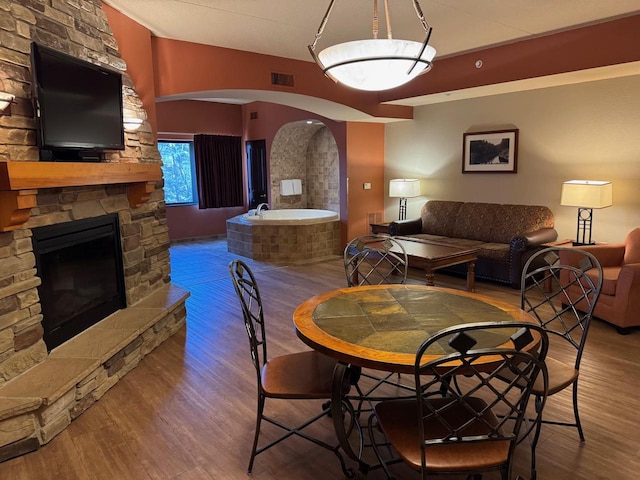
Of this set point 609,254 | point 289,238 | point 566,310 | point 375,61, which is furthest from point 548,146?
point 375,61

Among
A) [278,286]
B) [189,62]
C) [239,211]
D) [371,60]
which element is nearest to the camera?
[371,60]

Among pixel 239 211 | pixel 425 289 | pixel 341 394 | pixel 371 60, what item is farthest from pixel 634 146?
pixel 239 211

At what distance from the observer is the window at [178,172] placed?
8430mm

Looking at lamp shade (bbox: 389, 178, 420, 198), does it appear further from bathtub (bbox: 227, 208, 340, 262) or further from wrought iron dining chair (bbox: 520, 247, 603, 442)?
wrought iron dining chair (bbox: 520, 247, 603, 442)

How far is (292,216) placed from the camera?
830cm

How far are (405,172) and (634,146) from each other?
3.09 metres

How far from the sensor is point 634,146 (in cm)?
462

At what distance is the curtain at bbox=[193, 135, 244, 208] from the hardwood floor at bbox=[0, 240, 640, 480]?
16.9 ft

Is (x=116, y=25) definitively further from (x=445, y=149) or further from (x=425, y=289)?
(x=445, y=149)

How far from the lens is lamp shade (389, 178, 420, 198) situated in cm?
648

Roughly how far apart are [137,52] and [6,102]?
158 centimetres

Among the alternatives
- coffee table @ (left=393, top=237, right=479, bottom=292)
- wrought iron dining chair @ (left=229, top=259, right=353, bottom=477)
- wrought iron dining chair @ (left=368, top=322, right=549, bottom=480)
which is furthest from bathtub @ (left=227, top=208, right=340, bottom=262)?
wrought iron dining chair @ (left=368, top=322, right=549, bottom=480)

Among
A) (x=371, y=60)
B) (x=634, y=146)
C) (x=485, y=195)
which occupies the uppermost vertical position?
(x=371, y=60)

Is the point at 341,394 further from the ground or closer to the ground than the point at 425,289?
closer to the ground
